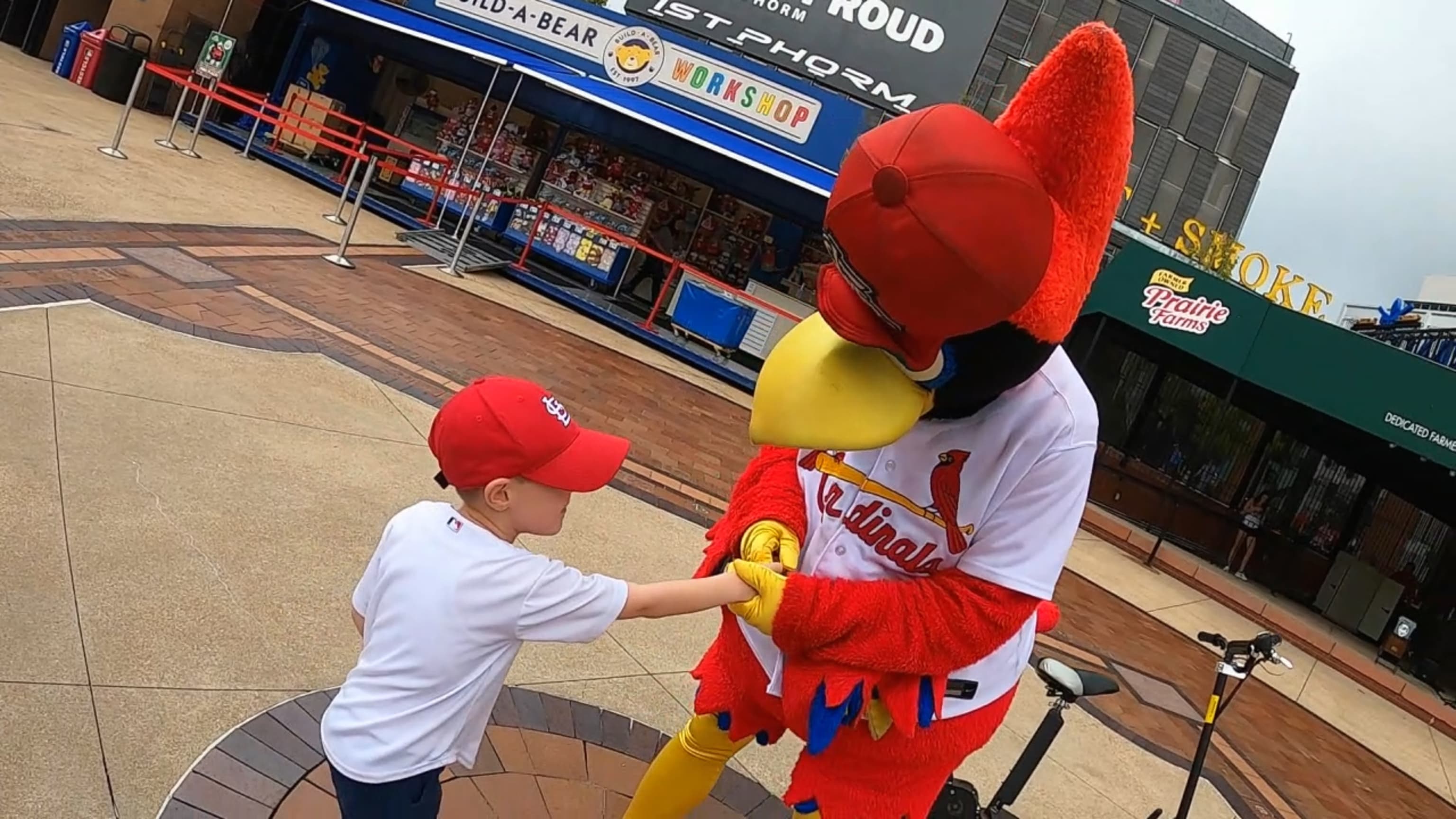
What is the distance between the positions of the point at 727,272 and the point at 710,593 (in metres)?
11.5

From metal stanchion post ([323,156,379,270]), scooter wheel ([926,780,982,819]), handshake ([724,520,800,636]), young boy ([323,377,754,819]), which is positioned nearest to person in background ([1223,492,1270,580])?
scooter wheel ([926,780,982,819])

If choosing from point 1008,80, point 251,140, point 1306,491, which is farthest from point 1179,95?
point 251,140

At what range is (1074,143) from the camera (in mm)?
1437

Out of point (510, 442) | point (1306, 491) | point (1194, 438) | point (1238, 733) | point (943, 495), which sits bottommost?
point (1238, 733)

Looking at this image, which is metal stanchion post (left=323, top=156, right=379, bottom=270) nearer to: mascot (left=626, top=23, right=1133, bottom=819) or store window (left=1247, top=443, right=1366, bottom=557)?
mascot (left=626, top=23, right=1133, bottom=819)

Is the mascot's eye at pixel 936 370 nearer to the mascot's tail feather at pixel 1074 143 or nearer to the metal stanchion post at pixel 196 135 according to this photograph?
the mascot's tail feather at pixel 1074 143

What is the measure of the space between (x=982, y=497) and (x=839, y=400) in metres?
0.38

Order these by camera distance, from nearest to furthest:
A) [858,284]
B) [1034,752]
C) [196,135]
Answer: [858,284]
[1034,752]
[196,135]

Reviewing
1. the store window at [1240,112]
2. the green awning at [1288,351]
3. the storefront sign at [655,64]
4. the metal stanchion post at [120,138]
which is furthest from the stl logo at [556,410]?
the store window at [1240,112]

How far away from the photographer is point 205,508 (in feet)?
11.5

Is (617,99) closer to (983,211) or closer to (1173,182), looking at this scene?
(983,211)

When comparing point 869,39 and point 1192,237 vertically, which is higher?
point 869,39

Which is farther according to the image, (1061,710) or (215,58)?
(215,58)

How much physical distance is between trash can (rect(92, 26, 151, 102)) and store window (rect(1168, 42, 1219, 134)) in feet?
86.1
